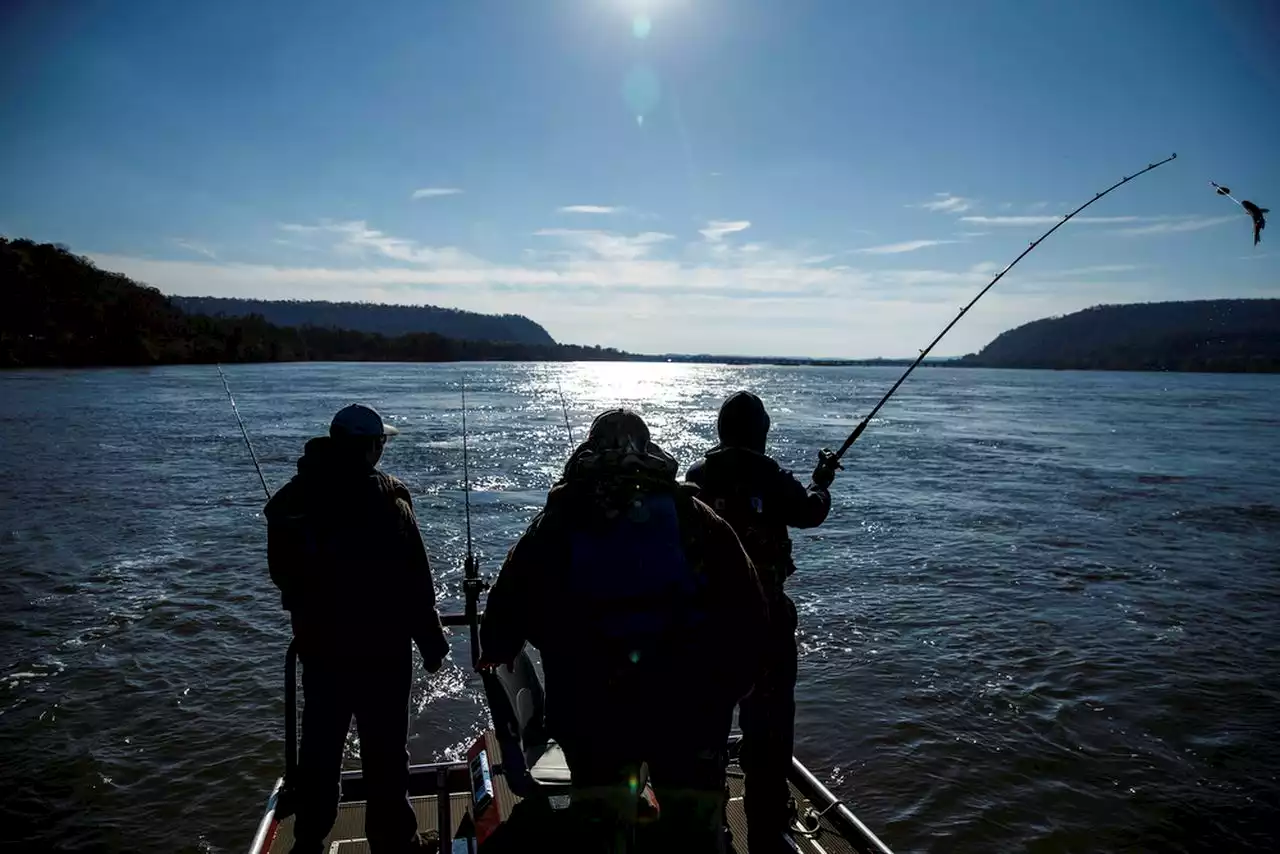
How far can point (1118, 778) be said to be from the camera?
700cm

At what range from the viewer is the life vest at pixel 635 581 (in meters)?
2.82

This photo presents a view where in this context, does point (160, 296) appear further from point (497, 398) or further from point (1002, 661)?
point (1002, 661)

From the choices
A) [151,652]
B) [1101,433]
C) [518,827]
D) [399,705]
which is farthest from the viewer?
[1101,433]

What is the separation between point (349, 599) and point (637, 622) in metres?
1.74

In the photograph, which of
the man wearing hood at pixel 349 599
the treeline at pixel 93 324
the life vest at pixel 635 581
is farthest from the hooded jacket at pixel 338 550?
the treeline at pixel 93 324

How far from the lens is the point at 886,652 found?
975cm

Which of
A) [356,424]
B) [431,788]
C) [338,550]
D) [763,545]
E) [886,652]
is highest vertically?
[356,424]

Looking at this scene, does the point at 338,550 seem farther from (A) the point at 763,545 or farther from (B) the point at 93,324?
(B) the point at 93,324

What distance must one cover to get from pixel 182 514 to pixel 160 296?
119 m

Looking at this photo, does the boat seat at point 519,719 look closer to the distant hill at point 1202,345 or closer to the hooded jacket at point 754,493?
the hooded jacket at point 754,493

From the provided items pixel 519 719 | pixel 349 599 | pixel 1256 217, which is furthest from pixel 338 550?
pixel 1256 217

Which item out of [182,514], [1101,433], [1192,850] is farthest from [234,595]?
[1101,433]

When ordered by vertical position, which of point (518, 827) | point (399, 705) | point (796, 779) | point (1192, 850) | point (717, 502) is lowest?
point (1192, 850)

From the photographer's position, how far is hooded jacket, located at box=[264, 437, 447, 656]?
148 inches
